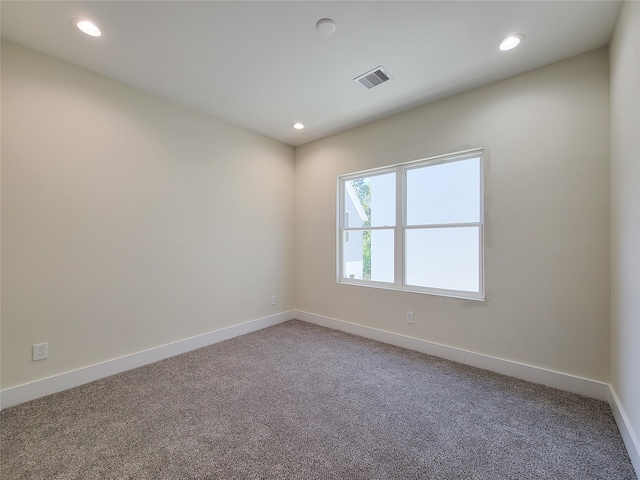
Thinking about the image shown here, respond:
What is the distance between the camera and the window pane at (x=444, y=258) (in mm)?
2818

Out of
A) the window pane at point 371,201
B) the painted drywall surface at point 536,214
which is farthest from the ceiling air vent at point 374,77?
the window pane at point 371,201

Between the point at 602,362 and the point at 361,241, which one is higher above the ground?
the point at 361,241

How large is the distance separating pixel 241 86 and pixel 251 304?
2.66 m

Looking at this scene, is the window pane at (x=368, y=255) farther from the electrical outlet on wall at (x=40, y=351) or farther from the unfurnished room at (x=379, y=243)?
the electrical outlet on wall at (x=40, y=351)

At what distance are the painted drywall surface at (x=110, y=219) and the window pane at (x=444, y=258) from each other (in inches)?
84.4

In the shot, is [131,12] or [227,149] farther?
[227,149]

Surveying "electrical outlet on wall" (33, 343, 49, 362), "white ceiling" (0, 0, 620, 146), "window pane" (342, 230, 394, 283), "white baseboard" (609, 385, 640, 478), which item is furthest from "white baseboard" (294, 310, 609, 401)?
"electrical outlet on wall" (33, 343, 49, 362)

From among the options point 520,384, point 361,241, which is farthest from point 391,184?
point 520,384

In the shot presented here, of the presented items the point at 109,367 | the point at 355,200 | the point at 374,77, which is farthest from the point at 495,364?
the point at 109,367

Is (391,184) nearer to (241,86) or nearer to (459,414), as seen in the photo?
(241,86)

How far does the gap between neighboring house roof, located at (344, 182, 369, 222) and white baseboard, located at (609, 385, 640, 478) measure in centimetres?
275

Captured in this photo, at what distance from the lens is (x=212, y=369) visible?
2.63 m

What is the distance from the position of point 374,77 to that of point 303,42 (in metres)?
0.80

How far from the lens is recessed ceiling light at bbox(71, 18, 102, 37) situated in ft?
6.20
